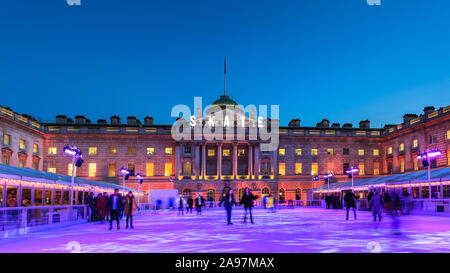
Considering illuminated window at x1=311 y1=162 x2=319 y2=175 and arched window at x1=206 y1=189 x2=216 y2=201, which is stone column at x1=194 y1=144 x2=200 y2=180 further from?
illuminated window at x1=311 y1=162 x2=319 y2=175

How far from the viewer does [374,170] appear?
76.1 m

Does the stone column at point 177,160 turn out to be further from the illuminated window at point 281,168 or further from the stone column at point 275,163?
the illuminated window at point 281,168

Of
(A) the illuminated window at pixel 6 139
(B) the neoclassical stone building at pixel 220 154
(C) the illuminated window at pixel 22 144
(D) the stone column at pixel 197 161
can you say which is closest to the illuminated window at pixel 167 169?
(B) the neoclassical stone building at pixel 220 154

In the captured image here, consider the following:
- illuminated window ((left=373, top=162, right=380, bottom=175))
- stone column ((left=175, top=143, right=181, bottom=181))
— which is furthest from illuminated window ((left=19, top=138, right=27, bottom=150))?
illuminated window ((left=373, top=162, right=380, bottom=175))

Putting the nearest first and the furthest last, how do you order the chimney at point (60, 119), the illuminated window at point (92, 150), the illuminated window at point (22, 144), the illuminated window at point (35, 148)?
1. the illuminated window at point (22, 144)
2. the illuminated window at point (35, 148)
3. the illuminated window at point (92, 150)
4. the chimney at point (60, 119)

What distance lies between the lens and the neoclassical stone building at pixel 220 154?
2793 inches

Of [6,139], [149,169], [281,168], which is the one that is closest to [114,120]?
[149,169]

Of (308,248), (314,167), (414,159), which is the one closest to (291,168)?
(314,167)

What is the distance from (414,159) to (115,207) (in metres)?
56.2

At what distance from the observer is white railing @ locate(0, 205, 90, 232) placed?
14891 millimetres

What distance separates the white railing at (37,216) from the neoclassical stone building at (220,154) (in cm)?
4602

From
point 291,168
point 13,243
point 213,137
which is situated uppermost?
point 213,137
